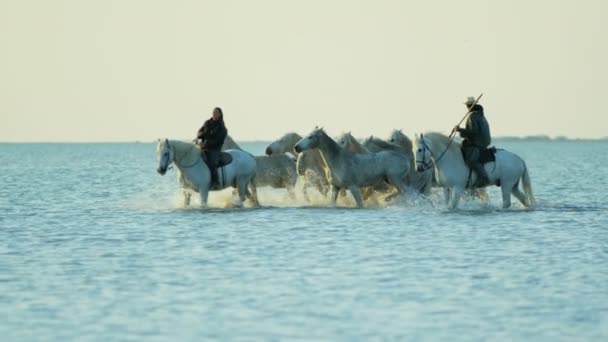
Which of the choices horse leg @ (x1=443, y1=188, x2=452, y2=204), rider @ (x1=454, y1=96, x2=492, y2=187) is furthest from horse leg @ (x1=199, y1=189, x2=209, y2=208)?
rider @ (x1=454, y1=96, x2=492, y2=187)

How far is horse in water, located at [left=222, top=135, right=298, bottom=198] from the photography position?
92.1 ft

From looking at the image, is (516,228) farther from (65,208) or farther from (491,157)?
(65,208)

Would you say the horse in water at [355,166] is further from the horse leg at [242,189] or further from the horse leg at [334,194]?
the horse leg at [242,189]

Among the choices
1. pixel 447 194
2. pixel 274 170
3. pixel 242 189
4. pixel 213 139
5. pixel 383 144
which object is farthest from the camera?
pixel 274 170

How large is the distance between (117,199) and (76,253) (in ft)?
58.2

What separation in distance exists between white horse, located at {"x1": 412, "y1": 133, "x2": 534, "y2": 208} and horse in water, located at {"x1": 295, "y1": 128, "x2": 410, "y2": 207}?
932 mm

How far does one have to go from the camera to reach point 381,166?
86.9ft

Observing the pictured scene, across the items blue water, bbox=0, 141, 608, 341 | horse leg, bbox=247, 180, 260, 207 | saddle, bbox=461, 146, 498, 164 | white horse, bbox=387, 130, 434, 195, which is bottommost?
blue water, bbox=0, 141, 608, 341

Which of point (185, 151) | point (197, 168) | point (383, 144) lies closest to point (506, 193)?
point (383, 144)

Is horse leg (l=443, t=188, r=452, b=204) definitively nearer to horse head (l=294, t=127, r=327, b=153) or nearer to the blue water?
the blue water

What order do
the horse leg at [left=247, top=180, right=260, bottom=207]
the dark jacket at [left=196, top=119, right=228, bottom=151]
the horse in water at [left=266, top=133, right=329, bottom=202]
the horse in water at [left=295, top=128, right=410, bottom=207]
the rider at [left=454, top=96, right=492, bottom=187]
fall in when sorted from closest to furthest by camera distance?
the rider at [left=454, top=96, right=492, bottom=187]
the dark jacket at [left=196, top=119, right=228, bottom=151]
the horse in water at [left=295, top=128, right=410, bottom=207]
the horse in water at [left=266, top=133, right=329, bottom=202]
the horse leg at [left=247, top=180, right=260, bottom=207]

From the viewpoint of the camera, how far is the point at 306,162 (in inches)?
1077

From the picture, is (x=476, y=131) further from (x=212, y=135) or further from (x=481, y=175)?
(x=212, y=135)

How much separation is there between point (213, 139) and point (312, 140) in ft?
6.46
